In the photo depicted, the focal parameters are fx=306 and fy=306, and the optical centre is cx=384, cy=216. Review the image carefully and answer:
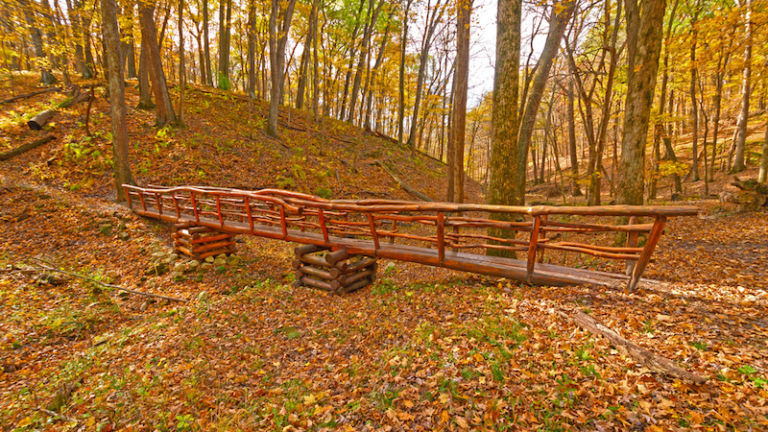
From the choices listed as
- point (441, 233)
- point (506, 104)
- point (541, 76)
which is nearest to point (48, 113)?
point (441, 233)

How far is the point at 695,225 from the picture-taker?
9773 millimetres

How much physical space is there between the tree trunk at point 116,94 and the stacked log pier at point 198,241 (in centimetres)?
478

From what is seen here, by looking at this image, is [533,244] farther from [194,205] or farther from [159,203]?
[159,203]

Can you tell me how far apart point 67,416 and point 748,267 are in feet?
36.9

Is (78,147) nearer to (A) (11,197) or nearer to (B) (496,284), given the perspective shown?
(A) (11,197)

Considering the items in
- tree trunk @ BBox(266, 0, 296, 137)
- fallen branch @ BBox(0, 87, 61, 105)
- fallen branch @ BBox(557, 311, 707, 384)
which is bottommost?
fallen branch @ BBox(557, 311, 707, 384)

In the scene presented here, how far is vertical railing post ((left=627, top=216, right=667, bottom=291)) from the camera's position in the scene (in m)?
4.01

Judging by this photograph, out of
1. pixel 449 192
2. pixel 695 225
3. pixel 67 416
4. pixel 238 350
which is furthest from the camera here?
pixel 449 192

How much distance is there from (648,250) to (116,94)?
16033mm

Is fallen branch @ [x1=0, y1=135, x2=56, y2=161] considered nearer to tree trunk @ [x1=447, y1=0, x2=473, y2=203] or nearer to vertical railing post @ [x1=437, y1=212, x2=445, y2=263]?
tree trunk @ [x1=447, y1=0, x2=473, y2=203]

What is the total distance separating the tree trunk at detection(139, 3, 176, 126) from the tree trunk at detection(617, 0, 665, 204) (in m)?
19.2

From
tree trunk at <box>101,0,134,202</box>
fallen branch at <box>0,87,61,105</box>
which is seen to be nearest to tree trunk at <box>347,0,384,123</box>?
tree trunk at <box>101,0,134,202</box>

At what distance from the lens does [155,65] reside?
15320mm

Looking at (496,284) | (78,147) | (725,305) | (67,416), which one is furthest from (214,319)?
(78,147)
